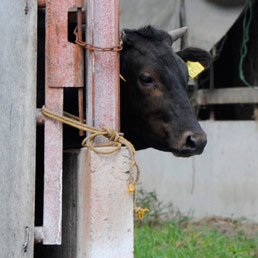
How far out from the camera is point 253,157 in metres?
6.83

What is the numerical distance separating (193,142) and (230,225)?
2918mm

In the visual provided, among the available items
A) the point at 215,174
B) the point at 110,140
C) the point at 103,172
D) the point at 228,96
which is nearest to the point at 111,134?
the point at 110,140

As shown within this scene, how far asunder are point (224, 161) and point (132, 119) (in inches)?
118

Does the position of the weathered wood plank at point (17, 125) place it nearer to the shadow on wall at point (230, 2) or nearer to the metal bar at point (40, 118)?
the metal bar at point (40, 118)

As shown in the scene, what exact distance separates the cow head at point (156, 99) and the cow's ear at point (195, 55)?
0.65m

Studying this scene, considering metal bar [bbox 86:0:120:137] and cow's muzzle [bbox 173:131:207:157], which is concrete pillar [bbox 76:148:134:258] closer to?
metal bar [bbox 86:0:120:137]

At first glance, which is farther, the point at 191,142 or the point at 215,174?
the point at 215,174

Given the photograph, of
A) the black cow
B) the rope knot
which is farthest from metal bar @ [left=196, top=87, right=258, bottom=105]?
the rope knot

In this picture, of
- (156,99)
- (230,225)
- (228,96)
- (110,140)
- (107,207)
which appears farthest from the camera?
(228,96)

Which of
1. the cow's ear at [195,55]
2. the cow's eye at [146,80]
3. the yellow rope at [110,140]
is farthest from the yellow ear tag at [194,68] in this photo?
the yellow rope at [110,140]

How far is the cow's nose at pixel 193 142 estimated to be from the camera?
12.6 feet

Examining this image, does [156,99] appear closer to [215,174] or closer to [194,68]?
[194,68]

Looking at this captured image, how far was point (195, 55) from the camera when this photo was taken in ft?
16.6

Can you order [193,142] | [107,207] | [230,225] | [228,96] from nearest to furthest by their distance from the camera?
[107,207] < [193,142] < [230,225] < [228,96]
